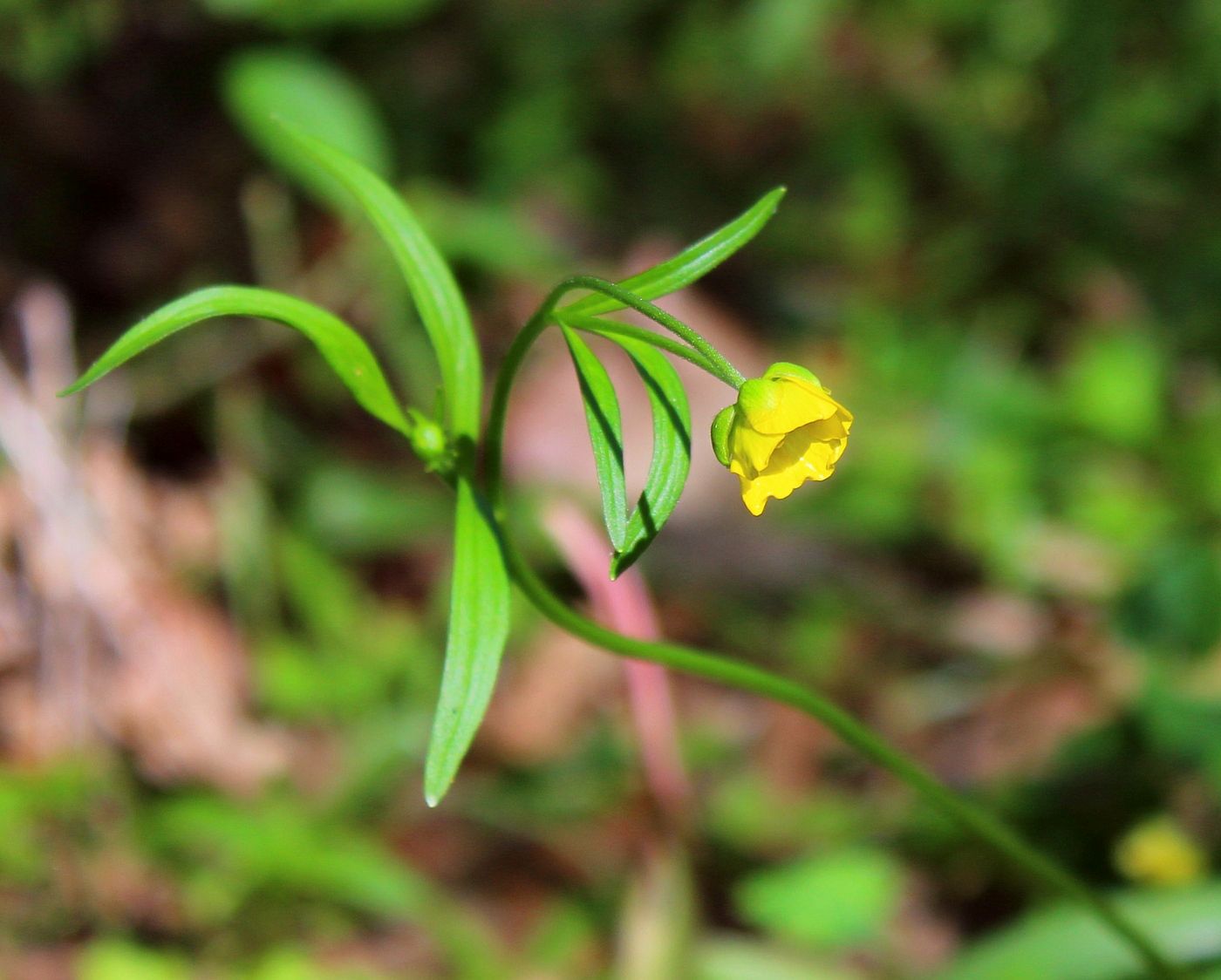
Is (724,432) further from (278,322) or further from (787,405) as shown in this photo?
(278,322)

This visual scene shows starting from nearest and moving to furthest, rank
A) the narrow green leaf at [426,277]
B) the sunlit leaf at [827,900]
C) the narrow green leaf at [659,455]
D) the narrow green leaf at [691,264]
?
1. the narrow green leaf at [659,455]
2. the narrow green leaf at [691,264]
3. the narrow green leaf at [426,277]
4. the sunlit leaf at [827,900]

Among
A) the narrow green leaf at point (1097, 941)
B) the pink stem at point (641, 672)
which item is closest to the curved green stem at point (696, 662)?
the narrow green leaf at point (1097, 941)

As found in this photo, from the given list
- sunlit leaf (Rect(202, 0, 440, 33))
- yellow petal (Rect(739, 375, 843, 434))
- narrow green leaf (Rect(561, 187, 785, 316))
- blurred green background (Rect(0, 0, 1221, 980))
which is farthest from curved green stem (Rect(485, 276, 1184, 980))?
sunlit leaf (Rect(202, 0, 440, 33))

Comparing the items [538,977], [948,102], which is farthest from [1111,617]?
[948,102]

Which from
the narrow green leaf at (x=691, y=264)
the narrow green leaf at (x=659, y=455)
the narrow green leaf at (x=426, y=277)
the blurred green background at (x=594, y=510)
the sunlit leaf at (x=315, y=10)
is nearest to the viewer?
the narrow green leaf at (x=659, y=455)

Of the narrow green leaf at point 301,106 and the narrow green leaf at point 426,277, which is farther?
the narrow green leaf at point 301,106

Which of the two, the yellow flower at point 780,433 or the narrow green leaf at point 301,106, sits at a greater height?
the narrow green leaf at point 301,106

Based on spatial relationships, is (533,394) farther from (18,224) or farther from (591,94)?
(18,224)

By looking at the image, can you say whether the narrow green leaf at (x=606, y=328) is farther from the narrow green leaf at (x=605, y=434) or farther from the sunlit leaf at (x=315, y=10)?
the sunlit leaf at (x=315, y=10)
